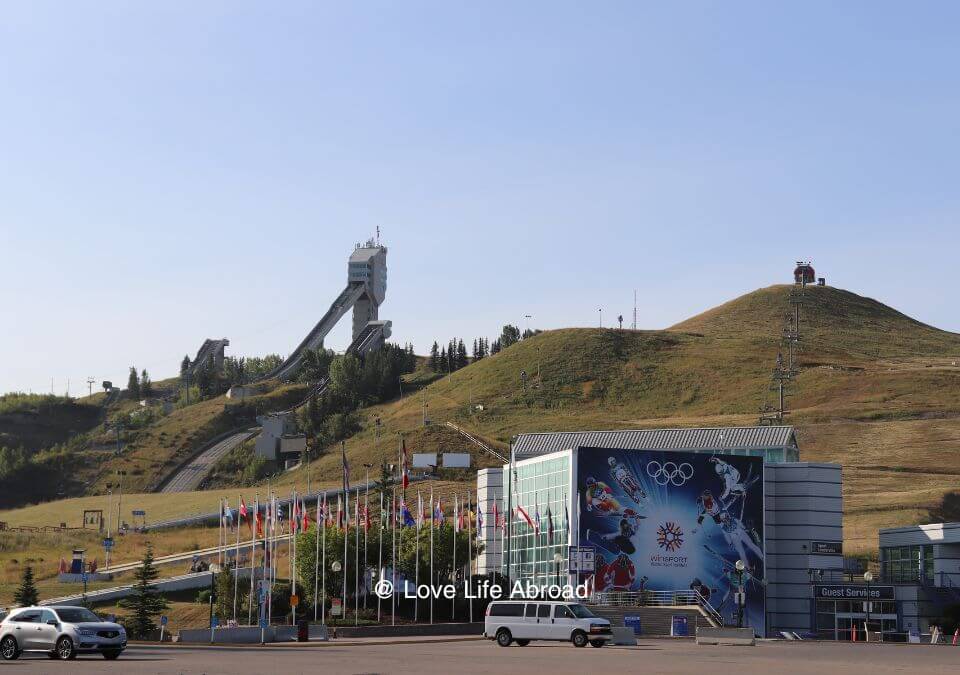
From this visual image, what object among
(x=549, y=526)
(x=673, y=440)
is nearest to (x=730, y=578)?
(x=549, y=526)

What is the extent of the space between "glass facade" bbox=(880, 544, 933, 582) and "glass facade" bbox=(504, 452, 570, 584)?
84.3ft

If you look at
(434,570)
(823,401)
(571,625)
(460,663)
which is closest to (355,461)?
(823,401)

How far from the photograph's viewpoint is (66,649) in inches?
1668

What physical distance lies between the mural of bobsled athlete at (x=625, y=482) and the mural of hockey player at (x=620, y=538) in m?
1.72

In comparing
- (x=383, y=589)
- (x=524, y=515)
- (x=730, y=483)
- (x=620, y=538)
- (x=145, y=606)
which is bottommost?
(x=145, y=606)

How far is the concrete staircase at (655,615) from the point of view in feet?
260

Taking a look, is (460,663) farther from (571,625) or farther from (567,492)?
(567,492)

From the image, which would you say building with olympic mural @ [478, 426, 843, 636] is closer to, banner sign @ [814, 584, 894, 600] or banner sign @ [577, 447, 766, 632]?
banner sign @ [577, 447, 766, 632]

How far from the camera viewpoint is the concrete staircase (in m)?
79.3

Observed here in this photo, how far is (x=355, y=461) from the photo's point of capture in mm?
180625

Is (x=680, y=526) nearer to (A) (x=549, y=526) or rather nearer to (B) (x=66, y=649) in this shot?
(A) (x=549, y=526)

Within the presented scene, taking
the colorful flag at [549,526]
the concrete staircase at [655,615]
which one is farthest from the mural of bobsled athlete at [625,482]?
the concrete staircase at [655,615]

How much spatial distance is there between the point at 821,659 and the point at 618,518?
42.9 m

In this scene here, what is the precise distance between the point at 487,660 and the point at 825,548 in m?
60.1
